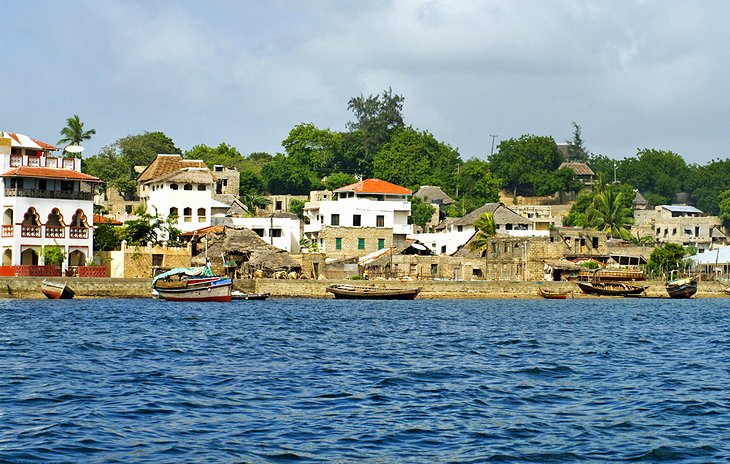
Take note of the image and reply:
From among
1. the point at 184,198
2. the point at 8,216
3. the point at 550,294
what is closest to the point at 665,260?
the point at 550,294

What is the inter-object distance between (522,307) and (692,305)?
46.7 feet

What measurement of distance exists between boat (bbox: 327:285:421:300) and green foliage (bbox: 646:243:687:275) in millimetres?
26557

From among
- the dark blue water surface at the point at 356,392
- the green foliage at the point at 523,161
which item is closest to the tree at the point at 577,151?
the green foliage at the point at 523,161

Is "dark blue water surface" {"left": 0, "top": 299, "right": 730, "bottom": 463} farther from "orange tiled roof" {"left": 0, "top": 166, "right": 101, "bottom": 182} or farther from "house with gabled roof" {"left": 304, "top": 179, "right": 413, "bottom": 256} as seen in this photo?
"house with gabled roof" {"left": 304, "top": 179, "right": 413, "bottom": 256}

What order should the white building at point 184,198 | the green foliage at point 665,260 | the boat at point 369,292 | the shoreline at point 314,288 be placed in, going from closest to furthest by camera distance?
the shoreline at point 314,288 < the boat at point 369,292 < the white building at point 184,198 < the green foliage at point 665,260

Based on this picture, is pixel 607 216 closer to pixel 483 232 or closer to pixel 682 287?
pixel 483 232

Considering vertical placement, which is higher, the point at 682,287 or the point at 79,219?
the point at 79,219

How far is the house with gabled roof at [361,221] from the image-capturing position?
8931cm

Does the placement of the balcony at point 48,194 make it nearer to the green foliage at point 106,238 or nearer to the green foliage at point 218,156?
the green foliage at point 106,238

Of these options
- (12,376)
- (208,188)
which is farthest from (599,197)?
(12,376)

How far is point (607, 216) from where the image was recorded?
10925 cm

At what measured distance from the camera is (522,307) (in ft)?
220

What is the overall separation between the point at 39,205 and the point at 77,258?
4.64 meters

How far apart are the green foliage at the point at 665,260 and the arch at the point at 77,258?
45419 mm
